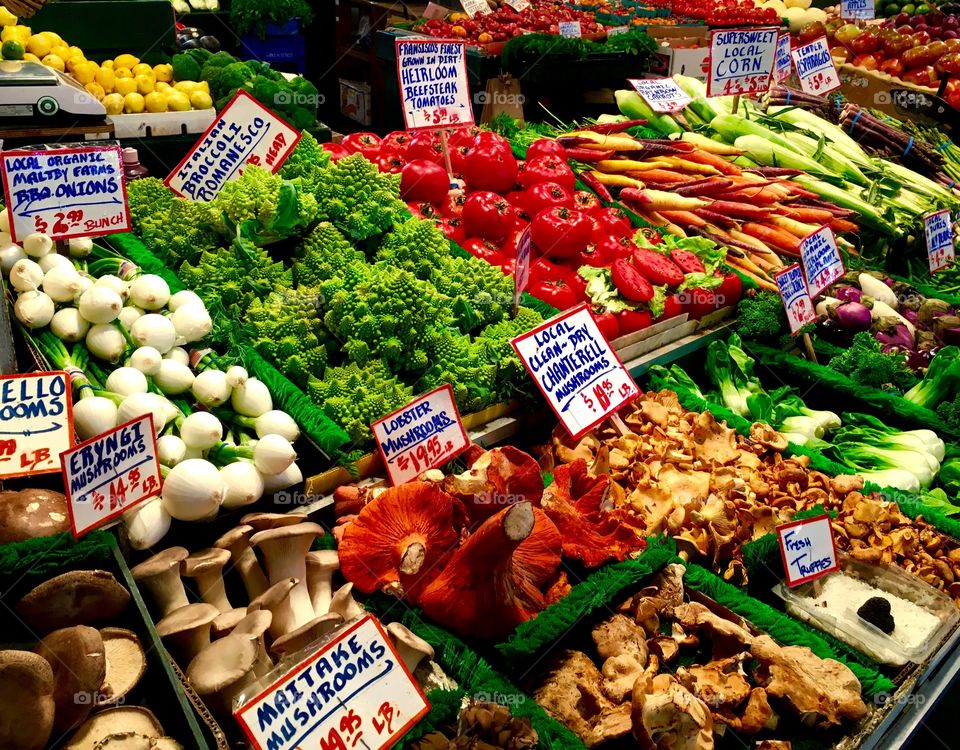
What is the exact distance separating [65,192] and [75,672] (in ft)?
5.42

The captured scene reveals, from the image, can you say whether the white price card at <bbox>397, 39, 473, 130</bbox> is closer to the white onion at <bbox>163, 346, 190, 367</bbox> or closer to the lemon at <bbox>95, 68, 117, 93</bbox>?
the white onion at <bbox>163, 346, 190, 367</bbox>

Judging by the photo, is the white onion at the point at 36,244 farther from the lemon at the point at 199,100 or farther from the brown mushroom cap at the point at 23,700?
the lemon at the point at 199,100

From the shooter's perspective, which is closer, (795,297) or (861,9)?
(795,297)

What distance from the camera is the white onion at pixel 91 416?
7.12 ft

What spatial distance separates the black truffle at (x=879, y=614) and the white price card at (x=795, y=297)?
60.9 inches

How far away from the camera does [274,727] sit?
5.02 ft

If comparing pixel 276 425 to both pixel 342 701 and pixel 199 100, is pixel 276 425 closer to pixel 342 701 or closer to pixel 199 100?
pixel 342 701

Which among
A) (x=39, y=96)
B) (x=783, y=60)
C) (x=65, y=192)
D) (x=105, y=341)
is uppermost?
(x=39, y=96)

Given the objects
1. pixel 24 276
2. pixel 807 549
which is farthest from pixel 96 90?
pixel 807 549

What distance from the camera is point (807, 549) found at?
2438 millimetres

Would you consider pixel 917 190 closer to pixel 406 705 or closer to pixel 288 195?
pixel 288 195

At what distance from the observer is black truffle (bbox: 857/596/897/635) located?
2336mm

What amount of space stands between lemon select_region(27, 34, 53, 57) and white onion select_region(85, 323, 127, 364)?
3194 millimetres

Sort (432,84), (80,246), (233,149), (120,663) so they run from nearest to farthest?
(120,663) < (80,246) < (233,149) < (432,84)
